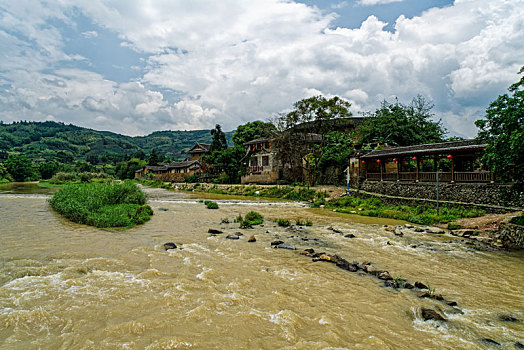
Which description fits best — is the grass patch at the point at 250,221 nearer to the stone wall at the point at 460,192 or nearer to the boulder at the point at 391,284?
the boulder at the point at 391,284

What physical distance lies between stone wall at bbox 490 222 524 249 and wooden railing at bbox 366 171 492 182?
7469 mm

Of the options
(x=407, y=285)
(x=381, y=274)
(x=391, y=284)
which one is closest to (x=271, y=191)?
(x=381, y=274)

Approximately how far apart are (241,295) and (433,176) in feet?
66.9

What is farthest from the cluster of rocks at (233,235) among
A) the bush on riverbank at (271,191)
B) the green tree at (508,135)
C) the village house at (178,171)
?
the village house at (178,171)

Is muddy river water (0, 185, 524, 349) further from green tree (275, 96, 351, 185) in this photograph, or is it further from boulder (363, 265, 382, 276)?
green tree (275, 96, 351, 185)

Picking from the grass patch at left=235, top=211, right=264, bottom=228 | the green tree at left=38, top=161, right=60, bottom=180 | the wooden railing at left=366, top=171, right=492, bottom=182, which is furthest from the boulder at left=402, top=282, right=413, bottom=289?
the green tree at left=38, top=161, right=60, bottom=180

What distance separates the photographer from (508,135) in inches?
425

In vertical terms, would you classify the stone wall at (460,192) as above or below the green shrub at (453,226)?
above

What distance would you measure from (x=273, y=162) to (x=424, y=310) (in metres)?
39.3

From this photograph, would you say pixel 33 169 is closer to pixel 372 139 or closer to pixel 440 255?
pixel 372 139

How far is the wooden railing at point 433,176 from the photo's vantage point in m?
18.7

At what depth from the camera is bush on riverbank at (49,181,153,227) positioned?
600 inches

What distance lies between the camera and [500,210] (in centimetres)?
1575

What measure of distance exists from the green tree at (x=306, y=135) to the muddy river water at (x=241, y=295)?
25.1 metres
